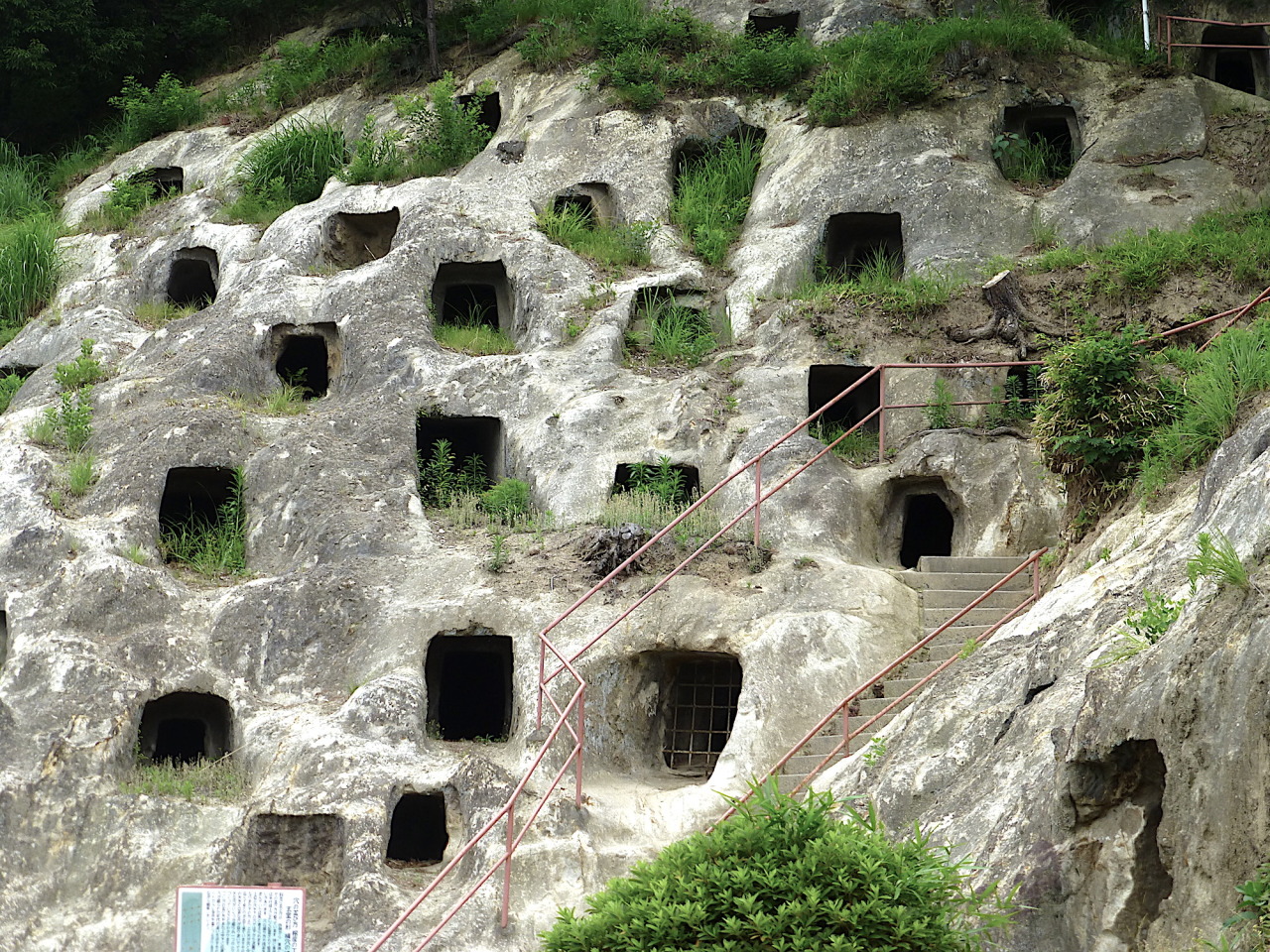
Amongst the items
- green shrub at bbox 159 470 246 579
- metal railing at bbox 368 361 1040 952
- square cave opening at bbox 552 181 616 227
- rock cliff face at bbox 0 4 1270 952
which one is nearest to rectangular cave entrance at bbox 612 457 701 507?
rock cliff face at bbox 0 4 1270 952

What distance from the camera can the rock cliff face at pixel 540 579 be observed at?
37.5 ft

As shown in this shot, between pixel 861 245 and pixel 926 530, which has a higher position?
pixel 861 245

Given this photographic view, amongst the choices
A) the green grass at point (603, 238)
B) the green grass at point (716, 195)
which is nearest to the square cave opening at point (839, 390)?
the green grass at point (716, 195)

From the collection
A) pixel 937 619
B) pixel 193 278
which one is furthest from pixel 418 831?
pixel 193 278

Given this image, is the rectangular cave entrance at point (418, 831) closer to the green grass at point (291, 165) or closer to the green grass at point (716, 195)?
the green grass at point (716, 195)

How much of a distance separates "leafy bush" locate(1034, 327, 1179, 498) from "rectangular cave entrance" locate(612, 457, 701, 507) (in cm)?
539

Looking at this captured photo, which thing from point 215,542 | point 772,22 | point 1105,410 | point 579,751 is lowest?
point 579,751

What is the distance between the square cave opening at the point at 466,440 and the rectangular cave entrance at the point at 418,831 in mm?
5070

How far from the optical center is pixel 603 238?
2442 centimetres

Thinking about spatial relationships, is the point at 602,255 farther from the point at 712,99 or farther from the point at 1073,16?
the point at 1073,16

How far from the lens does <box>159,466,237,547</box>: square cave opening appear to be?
2062cm

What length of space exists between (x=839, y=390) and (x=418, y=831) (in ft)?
28.8

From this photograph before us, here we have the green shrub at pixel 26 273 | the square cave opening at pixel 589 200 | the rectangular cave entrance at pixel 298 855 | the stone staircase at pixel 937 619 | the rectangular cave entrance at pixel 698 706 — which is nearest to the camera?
the stone staircase at pixel 937 619

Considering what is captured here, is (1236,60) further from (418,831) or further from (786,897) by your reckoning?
(786,897)
